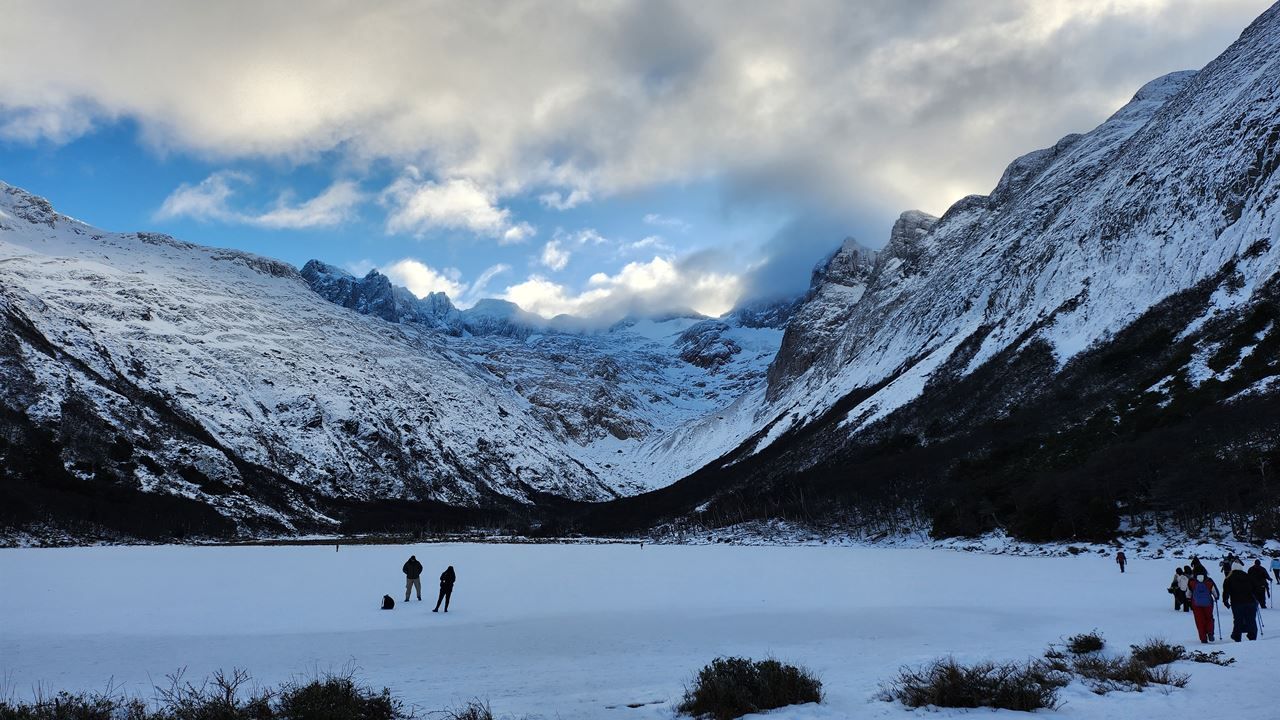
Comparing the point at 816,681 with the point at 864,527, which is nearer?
the point at 816,681

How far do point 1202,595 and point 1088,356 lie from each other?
3309 inches

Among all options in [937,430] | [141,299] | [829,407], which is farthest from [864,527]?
[141,299]

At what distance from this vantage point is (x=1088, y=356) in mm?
84938

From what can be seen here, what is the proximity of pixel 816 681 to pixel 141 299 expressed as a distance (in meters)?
212

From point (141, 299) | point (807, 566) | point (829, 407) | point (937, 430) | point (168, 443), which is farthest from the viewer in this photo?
point (141, 299)

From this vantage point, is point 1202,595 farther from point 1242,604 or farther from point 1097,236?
point 1097,236

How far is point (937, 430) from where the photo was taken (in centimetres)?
9850

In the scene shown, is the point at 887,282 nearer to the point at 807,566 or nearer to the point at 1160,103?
the point at 1160,103

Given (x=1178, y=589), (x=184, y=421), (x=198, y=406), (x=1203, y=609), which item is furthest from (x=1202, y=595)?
(x=198, y=406)

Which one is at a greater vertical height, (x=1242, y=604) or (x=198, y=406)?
(x=198, y=406)

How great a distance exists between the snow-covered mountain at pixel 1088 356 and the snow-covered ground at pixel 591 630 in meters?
22.2

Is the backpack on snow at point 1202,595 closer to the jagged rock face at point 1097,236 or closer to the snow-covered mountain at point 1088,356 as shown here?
the snow-covered mountain at point 1088,356

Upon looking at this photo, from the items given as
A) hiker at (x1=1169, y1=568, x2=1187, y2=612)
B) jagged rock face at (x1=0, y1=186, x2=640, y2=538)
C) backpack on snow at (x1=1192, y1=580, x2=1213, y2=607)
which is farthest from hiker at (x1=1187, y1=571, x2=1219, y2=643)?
jagged rock face at (x1=0, y1=186, x2=640, y2=538)

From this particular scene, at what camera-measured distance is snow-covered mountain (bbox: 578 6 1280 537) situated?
56312mm
